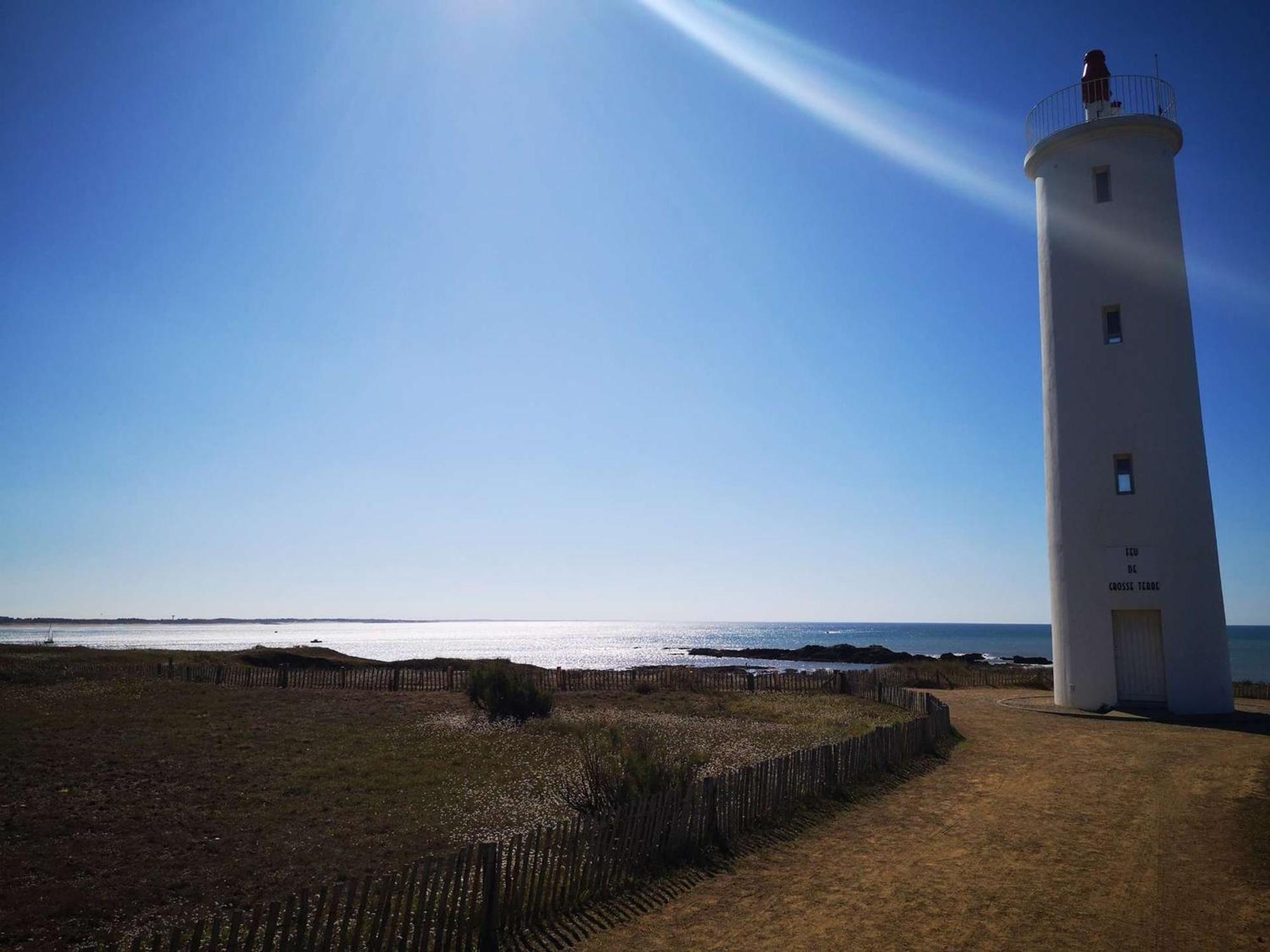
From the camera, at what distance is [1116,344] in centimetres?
2195

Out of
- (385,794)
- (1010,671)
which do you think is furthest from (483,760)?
(1010,671)

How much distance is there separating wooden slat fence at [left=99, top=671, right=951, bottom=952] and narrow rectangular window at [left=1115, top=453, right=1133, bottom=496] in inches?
588

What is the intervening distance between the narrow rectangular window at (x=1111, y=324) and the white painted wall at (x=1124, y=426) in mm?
173

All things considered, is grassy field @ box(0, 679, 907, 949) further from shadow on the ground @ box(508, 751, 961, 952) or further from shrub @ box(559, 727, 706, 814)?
shadow on the ground @ box(508, 751, 961, 952)

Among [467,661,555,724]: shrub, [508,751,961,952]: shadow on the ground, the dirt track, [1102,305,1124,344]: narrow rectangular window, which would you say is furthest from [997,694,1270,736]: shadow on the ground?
[467,661,555,724]: shrub

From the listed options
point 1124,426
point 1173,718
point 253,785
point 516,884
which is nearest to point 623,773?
point 516,884

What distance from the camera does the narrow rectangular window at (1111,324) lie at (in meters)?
22.2

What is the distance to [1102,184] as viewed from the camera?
75.5 ft

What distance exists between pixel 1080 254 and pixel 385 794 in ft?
76.6

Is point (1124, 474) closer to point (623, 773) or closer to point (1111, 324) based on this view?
point (1111, 324)

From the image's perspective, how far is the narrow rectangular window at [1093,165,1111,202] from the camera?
22828 mm

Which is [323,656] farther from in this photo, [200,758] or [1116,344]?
[1116,344]

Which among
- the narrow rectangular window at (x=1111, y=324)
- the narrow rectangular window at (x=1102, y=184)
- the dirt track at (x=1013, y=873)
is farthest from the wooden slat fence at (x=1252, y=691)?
→ the narrow rectangular window at (x=1102, y=184)

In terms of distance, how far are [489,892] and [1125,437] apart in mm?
21425
